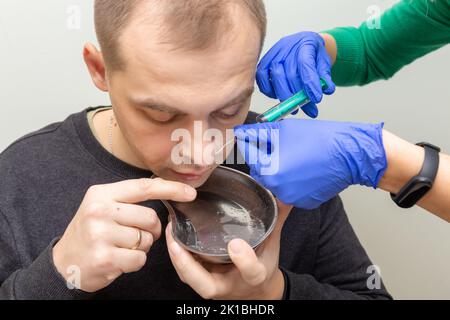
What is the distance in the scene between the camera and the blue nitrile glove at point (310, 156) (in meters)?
0.97

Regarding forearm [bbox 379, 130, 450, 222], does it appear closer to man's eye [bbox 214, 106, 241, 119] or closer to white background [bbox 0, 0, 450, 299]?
man's eye [bbox 214, 106, 241, 119]

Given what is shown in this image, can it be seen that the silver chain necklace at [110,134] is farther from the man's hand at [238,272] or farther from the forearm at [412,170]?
the forearm at [412,170]

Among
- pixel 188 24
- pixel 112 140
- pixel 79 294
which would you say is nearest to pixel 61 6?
pixel 112 140

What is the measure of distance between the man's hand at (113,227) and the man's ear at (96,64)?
10.1 inches

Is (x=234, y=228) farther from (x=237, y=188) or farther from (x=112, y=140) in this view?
(x=112, y=140)

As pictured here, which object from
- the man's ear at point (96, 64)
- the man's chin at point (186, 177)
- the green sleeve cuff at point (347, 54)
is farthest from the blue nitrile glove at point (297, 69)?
the man's ear at point (96, 64)

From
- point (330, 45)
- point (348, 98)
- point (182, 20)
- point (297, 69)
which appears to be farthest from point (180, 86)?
point (348, 98)

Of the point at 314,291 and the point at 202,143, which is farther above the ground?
the point at 202,143

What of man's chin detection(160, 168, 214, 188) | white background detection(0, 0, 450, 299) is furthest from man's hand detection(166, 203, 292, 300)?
white background detection(0, 0, 450, 299)

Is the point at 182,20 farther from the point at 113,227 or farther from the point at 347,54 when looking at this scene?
the point at 347,54

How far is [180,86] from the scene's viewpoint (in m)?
0.86

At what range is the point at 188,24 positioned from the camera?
2.76 feet

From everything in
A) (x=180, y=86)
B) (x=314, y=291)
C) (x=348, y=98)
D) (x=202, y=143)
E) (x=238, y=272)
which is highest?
(x=180, y=86)

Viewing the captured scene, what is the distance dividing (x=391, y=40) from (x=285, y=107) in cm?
46
